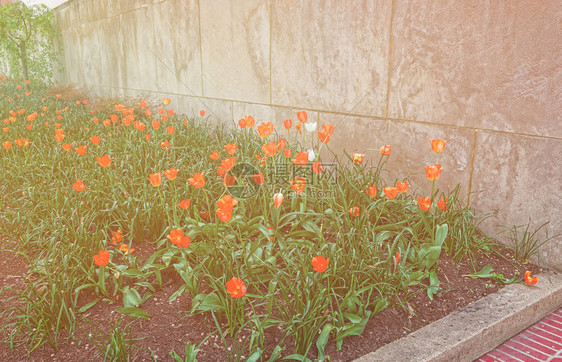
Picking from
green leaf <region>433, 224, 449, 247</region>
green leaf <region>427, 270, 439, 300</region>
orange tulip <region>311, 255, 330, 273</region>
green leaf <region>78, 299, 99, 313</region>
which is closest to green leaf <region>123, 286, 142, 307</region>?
green leaf <region>78, 299, 99, 313</region>

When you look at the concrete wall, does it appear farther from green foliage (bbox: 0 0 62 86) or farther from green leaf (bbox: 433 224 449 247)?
green foliage (bbox: 0 0 62 86)

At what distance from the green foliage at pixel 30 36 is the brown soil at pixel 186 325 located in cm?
1021

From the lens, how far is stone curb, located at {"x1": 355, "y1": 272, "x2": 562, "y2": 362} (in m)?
1.81

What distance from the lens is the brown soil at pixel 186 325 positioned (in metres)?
1.83

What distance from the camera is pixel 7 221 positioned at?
3045mm

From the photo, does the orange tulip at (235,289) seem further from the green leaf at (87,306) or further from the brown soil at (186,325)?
the green leaf at (87,306)

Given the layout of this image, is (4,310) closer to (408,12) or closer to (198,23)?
(408,12)

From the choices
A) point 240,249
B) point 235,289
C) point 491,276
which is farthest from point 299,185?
point 491,276

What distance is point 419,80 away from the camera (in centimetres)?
306

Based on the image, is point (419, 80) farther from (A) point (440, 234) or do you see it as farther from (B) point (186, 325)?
(B) point (186, 325)

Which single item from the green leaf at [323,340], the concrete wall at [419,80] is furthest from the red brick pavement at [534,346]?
the green leaf at [323,340]

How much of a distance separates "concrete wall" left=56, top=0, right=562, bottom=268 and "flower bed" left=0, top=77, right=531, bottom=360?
13.0 inches

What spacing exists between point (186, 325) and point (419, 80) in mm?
2246

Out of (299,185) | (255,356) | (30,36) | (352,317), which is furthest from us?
(30,36)
